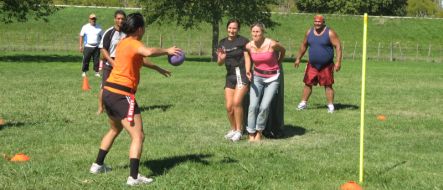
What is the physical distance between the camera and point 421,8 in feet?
397

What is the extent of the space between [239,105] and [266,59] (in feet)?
2.58

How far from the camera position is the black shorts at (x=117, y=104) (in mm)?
6582

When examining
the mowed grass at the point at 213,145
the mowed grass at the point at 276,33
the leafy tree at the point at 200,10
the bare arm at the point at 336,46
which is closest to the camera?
the mowed grass at the point at 213,145

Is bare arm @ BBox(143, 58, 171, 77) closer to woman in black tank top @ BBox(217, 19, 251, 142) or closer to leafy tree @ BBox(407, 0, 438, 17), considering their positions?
woman in black tank top @ BBox(217, 19, 251, 142)

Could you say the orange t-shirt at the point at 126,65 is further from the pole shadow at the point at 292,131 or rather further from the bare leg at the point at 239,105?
the pole shadow at the point at 292,131

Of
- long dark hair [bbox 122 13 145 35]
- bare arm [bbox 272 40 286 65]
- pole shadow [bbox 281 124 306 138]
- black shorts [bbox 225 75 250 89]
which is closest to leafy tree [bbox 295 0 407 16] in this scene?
pole shadow [bbox 281 124 306 138]

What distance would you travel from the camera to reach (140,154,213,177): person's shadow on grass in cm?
730

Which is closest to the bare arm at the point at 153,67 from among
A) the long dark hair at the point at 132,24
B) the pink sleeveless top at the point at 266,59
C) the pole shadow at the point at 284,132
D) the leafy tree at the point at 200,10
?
the long dark hair at the point at 132,24

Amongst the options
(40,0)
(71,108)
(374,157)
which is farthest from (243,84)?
(40,0)

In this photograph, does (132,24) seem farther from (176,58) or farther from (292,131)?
(292,131)

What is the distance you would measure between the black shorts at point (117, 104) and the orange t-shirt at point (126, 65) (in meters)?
0.05

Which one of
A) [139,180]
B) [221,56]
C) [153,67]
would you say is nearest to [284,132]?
[221,56]

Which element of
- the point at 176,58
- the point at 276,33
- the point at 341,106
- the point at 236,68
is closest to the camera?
the point at 176,58

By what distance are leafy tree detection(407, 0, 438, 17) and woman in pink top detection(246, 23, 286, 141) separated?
383 feet
